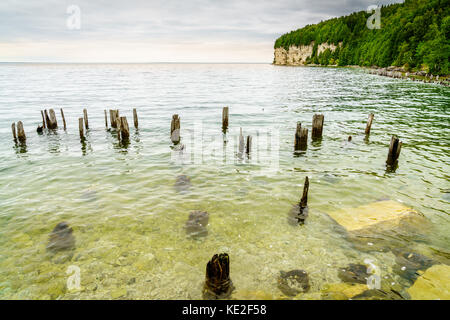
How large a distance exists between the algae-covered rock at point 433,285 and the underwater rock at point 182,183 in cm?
963

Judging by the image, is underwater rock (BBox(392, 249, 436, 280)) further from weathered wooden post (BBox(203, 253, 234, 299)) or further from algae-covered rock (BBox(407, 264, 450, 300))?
weathered wooden post (BBox(203, 253, 234, 299))

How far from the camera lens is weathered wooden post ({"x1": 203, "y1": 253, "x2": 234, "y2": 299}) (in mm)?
6425

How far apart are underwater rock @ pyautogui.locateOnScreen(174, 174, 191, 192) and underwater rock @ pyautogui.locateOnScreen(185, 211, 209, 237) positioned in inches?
103

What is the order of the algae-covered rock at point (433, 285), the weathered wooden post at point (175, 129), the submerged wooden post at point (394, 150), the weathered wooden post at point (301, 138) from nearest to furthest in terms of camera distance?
the algae-covered rock at point (433, 285) < the submerged wooden post at point (394, 150) < the weathered wooden post at point (301, 138) < the weathered wooden post at point (175, 129)

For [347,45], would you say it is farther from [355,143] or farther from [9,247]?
[9,247]

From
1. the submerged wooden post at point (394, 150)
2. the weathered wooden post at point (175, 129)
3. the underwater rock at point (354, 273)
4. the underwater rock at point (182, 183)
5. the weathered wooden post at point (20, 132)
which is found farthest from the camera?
the weathered wooden post at point (175, 129)

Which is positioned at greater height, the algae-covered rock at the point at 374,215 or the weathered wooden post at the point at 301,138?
the weathered wooden post at the point at 301,138

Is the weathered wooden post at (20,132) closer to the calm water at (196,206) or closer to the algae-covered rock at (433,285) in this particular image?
the calm water at (196,206)

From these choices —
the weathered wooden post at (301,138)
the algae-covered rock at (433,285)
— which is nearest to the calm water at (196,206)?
the algae-covered rock at (433,285)

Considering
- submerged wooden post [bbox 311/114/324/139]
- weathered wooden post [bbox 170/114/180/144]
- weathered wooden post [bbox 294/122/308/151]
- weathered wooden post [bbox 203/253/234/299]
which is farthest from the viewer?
weathered wooden post [bbox 170/114/180/144]

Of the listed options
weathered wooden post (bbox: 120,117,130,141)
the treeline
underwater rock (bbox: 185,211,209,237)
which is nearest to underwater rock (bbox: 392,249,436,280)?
underwater rock (bbox: 185,211,209,237)

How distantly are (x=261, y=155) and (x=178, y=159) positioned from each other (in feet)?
19.1

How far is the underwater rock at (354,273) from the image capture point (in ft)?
23.9
